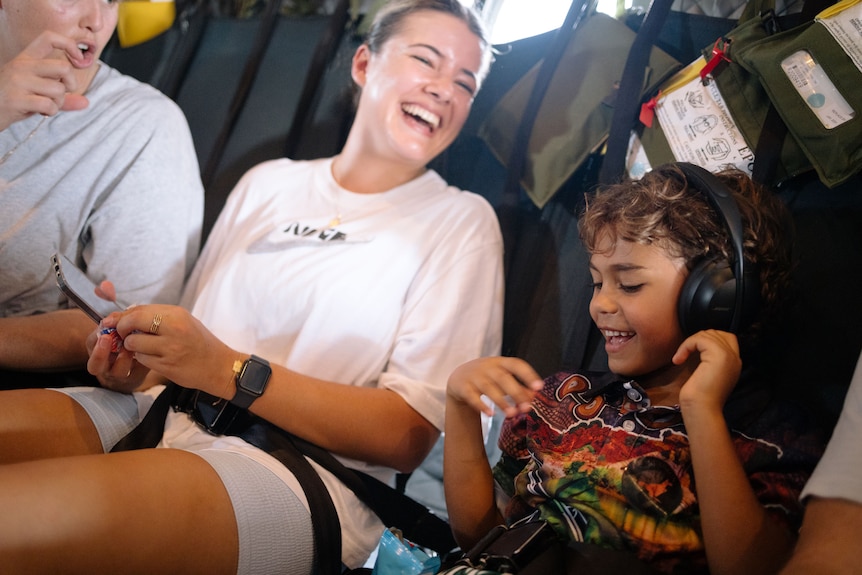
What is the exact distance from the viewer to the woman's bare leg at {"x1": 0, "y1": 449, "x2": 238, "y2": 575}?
85 centimetres

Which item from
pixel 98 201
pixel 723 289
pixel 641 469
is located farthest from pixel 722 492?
pixel 98 201

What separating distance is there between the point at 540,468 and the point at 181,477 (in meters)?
0.54

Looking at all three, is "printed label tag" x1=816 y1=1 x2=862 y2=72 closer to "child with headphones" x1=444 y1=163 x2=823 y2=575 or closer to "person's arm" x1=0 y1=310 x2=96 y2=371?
"child with headphones" x1=444 y1=163 x2=823 y2=575

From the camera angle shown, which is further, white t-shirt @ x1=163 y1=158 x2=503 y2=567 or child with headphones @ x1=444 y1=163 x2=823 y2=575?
white t-shirt @ x1=163 y1=158 x2=503 y2=567

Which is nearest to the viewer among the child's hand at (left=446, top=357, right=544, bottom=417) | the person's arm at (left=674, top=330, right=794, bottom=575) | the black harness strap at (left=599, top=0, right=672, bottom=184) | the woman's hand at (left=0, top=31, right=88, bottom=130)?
the person's arm at (left=674, top=330, right=794, bottom=575)

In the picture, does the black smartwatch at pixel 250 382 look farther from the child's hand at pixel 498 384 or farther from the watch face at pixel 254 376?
the child's hand at pixel 498 384

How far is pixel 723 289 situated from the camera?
93 cm

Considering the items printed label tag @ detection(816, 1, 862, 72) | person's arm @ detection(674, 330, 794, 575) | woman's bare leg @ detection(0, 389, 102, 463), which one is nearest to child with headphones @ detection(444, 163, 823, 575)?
person's arm @ detection(674, 330, 794, 575)

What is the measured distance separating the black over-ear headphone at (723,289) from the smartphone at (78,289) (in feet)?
3.19

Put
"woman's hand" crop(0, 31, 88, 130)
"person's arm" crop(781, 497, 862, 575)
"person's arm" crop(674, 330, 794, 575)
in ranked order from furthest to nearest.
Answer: "woman's hand" crop(0, 31, 88, 130)
"person's arm" crop(674, 330, 794, 575)
"person's arm" crop(781, 497, 862, 575)

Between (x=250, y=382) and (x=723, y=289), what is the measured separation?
30.1 inches

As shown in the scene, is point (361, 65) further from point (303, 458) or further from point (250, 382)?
point (303, 458)

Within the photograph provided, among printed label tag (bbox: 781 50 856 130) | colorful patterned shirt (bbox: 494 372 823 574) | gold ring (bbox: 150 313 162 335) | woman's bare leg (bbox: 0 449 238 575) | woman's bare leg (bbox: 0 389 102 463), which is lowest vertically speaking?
woman's bare leg (bbox: 0 389 102 463)

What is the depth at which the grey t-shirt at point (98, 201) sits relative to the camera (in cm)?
143
